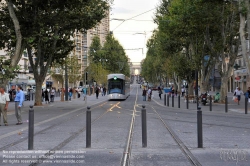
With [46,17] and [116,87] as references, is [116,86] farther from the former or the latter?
[46,17]

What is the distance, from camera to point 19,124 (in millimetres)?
15945

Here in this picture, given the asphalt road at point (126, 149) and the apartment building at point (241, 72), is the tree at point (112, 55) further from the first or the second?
the asphalt road at point (126, 149)

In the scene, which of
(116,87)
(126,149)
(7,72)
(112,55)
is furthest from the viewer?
(112,55)

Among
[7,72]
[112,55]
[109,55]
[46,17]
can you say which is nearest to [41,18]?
[46,17]

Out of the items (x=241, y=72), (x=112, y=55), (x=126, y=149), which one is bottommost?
(x=126, y=149)

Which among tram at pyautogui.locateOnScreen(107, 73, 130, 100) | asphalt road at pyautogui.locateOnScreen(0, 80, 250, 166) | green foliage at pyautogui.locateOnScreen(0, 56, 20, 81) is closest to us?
asphalt road at pyautogui.locateOnScreen(0, 80, 250, 166)

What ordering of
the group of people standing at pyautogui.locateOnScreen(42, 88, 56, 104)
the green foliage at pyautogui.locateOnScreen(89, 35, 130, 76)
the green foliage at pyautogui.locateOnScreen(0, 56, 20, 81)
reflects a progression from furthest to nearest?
the green foliage at pyautogui.locateOnScreen(89, 35, 130, 76) → the group of people standing at pyautogui.locateOnScreen(42, 88, 56, 104) → the green foliage at pyautogui.locateOnScreen(0, 56, 20, 81)

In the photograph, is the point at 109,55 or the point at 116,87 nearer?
the point at 116,87

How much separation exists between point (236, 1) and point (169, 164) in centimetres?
1907

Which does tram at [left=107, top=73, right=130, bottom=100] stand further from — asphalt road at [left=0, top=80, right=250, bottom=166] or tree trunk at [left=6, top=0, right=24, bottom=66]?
asphalt road at [left=0, top=80, right=250, bottom=166]

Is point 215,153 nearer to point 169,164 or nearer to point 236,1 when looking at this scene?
point 169,164

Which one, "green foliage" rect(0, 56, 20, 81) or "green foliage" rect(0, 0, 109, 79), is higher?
"green foliage" rect(0, 0, 109, 79)

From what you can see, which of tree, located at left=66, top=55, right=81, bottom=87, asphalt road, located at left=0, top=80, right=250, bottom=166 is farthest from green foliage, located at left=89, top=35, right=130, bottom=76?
asphalt road, located at left=0, top=80, right=250, bottom=166

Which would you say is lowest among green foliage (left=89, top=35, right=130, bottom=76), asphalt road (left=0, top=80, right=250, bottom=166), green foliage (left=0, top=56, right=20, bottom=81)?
asphalt road (left=0, top=80, right=250, bottom=166)
